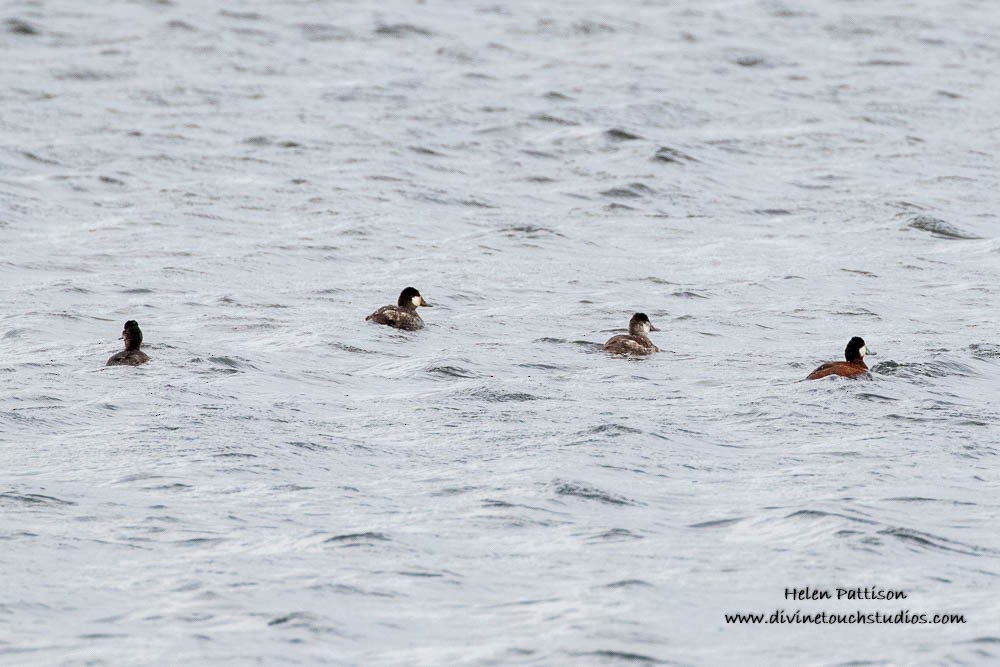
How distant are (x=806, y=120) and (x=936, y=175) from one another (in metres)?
5.16

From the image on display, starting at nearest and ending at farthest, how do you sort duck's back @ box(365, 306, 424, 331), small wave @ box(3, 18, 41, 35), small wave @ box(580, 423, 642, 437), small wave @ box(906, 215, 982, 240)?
small wave @ box(580, 423, 642, 437) → duck's back @ box(365, 306, 424, 331) → small wave @ box(906, 215, 982, 240) → small wave @ box(3, 18, 41, 35)

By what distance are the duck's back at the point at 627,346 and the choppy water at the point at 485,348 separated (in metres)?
0.35

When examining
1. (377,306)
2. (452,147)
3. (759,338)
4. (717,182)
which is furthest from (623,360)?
(452,147)

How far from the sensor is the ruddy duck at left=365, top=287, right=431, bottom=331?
20.4 metres

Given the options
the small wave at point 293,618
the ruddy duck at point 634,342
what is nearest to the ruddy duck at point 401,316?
the ruddy duck at point 634,342

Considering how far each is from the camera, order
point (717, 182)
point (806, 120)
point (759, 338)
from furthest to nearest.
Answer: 1. point (806, 120)
2. point (717, 182)
3. point (759, 338)

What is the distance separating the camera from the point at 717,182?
30766mm

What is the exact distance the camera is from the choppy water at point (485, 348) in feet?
39.2

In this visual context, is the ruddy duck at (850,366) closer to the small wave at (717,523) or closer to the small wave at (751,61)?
the small wave at (717,523)

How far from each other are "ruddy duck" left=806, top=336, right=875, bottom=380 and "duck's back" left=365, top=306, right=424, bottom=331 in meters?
4.79

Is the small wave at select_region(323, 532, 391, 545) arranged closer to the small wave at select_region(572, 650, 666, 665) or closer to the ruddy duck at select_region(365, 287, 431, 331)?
the small wave at select_region(572, 650, 666, 665)

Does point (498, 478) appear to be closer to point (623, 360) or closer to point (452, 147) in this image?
point (623, 360)

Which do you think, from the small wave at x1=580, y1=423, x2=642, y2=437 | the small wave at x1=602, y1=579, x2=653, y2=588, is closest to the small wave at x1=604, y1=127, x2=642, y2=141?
the small wave at x1=580, y1=423, x2=642, y2=437

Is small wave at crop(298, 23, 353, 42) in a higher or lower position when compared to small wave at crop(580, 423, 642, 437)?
higher
